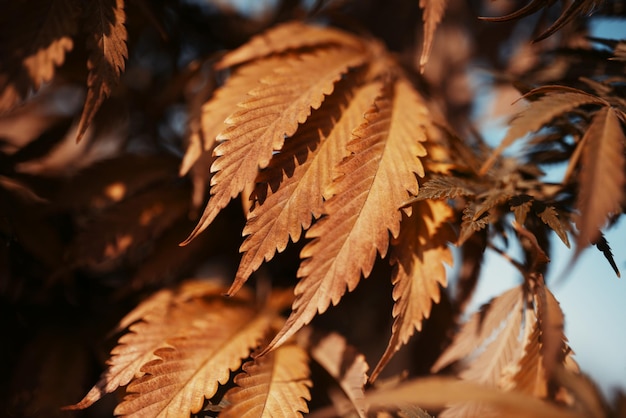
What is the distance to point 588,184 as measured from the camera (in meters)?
0.43

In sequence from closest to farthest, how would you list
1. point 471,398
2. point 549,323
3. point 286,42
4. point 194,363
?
1. point 471,398
2. point 549,323
3. point 194,363
4. point 286,42

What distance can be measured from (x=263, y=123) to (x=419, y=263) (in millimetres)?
283

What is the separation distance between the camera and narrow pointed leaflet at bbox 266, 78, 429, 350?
0.53 m

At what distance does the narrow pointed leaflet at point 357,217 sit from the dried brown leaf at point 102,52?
0.32 meters

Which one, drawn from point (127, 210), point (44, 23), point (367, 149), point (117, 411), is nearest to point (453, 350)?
point (367, 149)

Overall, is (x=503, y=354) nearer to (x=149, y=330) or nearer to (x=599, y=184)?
(x=599, y=184)

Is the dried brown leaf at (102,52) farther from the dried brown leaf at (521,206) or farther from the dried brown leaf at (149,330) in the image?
the dried brown leaf at (521,206)

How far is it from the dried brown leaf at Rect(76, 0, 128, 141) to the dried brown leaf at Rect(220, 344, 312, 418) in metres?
0.39

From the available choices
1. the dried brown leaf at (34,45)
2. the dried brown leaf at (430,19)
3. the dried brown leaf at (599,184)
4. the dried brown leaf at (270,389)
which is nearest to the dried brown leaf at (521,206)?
the dried brown leaf at (599,184)

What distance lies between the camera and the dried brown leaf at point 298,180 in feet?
1.79

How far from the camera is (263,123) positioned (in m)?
0.60

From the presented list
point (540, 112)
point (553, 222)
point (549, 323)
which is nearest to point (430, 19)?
point (540, 112)

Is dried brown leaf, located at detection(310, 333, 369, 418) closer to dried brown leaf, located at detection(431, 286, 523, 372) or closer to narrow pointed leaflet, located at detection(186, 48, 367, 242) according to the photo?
dried brown leaf, located at detection(431, 286, 523, 372)

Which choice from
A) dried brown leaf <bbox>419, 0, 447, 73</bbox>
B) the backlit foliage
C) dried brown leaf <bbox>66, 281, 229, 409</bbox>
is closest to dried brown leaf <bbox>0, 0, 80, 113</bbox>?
the backlit foliage
